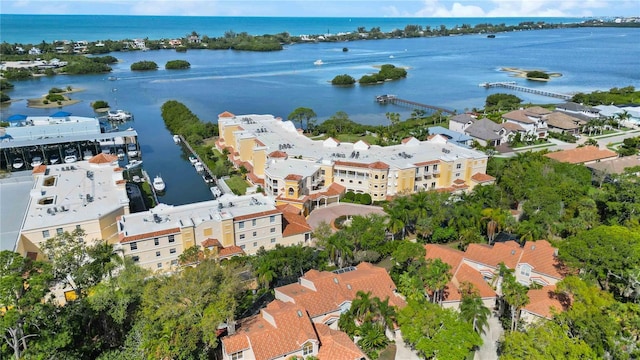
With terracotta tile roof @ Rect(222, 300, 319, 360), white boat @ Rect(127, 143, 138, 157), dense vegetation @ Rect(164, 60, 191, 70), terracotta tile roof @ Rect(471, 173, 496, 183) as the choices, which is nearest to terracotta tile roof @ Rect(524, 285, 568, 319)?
terracotta tile roof @ Rect(222, 300, 319, 360)

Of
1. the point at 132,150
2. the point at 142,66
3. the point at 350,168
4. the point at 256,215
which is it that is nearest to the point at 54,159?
the point at 132,150

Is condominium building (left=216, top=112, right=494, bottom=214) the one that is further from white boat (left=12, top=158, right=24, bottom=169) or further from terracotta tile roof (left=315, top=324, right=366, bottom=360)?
white boat (left=12, top=158, right=24, bottom=169)

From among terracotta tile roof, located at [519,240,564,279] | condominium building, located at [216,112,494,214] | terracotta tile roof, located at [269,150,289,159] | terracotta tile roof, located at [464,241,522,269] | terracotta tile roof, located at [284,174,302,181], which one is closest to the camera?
terracotta tile roof, located at [519,240,564,279]

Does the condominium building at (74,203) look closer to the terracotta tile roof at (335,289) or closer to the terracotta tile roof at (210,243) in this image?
the terracotta tile roof at (210,243)

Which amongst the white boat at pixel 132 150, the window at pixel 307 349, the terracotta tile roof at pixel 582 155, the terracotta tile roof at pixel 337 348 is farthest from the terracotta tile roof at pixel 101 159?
the terracotta tile roof at pixel 582 155

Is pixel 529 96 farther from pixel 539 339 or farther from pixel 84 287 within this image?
pixel 84 287

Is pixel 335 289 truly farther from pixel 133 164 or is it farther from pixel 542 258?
pixel 133 164
